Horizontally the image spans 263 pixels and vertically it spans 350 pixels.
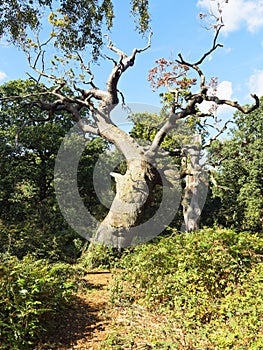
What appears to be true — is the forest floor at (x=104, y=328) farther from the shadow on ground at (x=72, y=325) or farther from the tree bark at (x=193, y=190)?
the tree bark at (x=193, y=190)

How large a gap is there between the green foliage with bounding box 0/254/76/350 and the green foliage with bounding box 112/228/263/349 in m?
1.18

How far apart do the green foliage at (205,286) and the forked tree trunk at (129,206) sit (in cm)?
269

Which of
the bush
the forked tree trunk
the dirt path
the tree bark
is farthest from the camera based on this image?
the tree bark

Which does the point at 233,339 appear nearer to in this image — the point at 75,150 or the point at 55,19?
the point at 55,19

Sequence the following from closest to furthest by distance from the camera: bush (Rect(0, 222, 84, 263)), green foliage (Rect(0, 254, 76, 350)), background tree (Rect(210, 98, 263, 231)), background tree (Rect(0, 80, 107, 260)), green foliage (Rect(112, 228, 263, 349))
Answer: green foliage (Rect(0, 254, 76, 350)) → green foliage (Rect(112, 228, 263, 349)) → bush (Rect(0, 222, 84, 263)) → background tree (Rect(0, 80, 107, 260)) → background tree (Rect(210, 98, 263, 231))

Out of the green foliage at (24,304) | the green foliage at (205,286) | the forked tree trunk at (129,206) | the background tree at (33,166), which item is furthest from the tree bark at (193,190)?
the green foliage at (24,304)

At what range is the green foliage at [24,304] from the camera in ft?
10.8

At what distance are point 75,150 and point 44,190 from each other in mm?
Answer: 2100

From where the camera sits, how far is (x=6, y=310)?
345 cm

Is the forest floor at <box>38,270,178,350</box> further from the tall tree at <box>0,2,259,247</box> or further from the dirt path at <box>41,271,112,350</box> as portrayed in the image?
the tall tree at <box>0,2,259,247</box>

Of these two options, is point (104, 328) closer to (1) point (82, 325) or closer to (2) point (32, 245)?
(1) point (82, 325)

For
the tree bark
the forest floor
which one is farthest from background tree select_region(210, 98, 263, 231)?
the forest floor

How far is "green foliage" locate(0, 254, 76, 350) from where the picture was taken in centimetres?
331

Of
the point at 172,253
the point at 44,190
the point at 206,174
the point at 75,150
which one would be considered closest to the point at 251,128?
the point at 206,174
